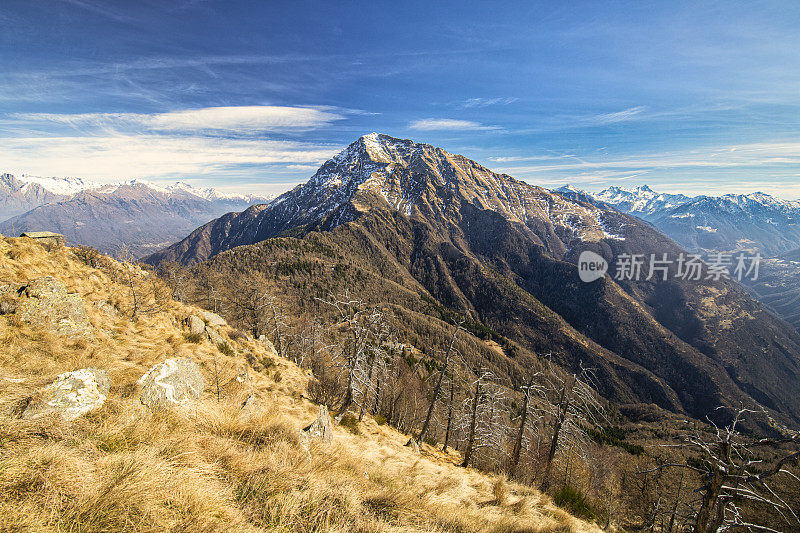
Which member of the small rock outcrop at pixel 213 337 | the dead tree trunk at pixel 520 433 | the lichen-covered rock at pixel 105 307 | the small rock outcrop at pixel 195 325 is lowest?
the dead tree trunk at pixel 520 433

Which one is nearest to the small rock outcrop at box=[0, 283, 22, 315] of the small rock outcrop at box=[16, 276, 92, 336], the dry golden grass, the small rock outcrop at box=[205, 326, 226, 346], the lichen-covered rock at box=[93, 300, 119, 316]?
the small rock outcrop at box=[16, 276, 92, 336]

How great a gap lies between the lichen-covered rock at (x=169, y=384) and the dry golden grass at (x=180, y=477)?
34 centimetres

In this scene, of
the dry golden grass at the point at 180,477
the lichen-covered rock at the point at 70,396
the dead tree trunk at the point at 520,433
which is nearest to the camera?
the dry golden grass at the point at 180,477

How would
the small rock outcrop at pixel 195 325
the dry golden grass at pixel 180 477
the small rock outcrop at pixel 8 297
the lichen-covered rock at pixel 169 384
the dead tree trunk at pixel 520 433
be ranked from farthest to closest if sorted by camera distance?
the small rock outcrop at pixel 195 325 → the dead tree trunk at pixel 520 433 → the small rock outcrop at pixel 8 297 → the lichen-covered rock at pixel 169 384 → the dry golden grass at pixel 180 477

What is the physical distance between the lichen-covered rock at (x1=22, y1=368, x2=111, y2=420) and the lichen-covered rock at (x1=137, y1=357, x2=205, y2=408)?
0.97 m

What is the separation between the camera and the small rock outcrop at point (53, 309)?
10195 millimetres

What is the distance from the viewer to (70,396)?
5.46m

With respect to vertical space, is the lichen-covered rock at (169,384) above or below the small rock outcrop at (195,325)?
above

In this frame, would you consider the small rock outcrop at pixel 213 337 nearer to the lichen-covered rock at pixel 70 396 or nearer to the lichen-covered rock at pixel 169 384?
the lichen-covered rock at pixel 169 384

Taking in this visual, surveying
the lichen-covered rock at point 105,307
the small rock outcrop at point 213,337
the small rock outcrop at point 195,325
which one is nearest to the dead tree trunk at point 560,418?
the small rock outcrop at point 213,337

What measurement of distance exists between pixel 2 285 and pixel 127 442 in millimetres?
11314

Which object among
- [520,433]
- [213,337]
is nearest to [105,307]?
[213,337]

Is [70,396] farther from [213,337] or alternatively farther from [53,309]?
[213,337]

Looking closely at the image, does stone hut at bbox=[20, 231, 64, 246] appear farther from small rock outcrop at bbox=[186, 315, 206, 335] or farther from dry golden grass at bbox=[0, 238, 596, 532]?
dry golden grass at bbox=[0, 238, 596, 532]
